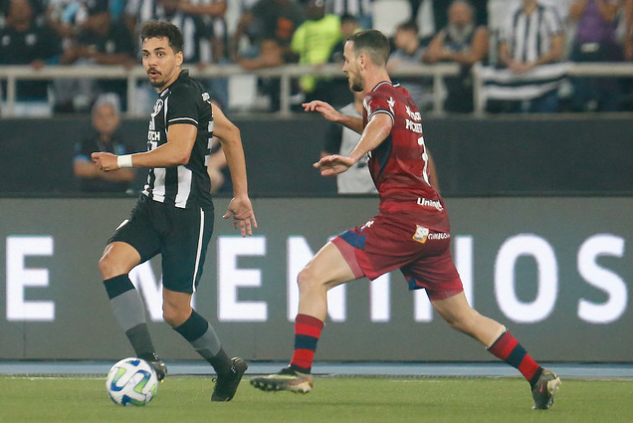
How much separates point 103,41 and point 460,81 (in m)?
3.95

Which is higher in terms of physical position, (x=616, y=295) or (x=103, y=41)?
(x=103, y=41)

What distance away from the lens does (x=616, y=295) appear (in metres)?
9.99

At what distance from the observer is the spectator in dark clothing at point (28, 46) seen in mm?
13797

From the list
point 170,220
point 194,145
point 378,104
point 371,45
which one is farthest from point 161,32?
point 378,104

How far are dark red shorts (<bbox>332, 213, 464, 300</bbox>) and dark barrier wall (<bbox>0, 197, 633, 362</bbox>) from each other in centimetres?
301

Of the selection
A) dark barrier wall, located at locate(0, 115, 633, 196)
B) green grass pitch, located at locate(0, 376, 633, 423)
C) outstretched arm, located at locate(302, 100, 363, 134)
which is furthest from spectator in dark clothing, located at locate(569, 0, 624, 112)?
outstretched arm, located at locate(302, 100, 363, 134)

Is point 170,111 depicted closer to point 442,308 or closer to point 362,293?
point 442,308

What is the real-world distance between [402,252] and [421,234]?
5.8 inches

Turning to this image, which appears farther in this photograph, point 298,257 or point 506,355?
point 298,257

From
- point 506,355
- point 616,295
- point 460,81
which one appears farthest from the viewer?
point 460,81

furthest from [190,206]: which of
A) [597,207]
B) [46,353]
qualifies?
[597,207]

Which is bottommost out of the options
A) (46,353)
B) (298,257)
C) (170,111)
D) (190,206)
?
(46,353)

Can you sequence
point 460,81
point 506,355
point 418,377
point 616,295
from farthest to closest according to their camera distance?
1. point 460,81
2. point 616,295
3. point 418,377
4. point 506,355

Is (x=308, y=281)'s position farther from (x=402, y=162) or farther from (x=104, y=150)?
(x=104, y=150)
